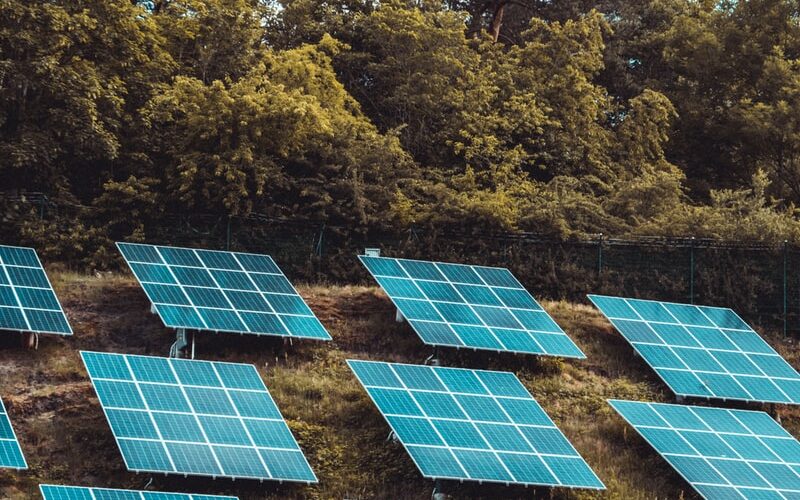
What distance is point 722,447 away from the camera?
3769 centimetres

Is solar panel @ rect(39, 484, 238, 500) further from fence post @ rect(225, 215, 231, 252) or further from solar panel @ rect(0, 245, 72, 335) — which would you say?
fence post @ rect(225, 215, 231, 252)

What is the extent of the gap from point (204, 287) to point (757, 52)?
87.4ft

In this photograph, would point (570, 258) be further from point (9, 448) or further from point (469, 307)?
point (9, 448)

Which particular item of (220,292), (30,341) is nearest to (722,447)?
(220,292)

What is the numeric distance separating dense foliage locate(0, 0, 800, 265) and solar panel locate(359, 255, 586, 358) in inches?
147

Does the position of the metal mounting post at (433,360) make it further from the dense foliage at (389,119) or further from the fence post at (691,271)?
the fence post at (691,271)

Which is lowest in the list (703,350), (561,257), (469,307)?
(703,350)

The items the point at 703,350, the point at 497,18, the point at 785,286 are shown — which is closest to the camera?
the point at 703,350

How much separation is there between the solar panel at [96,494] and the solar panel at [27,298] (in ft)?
24.0

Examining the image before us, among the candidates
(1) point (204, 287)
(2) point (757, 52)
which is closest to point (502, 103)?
(2) point (757, 52)

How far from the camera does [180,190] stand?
4662 cm

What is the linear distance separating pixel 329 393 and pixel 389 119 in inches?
762

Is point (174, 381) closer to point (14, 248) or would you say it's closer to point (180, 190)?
point (14, 248)

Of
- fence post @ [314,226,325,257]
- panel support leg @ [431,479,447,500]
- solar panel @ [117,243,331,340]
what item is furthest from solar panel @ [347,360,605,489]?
fence post @ [314,226,325,257]
